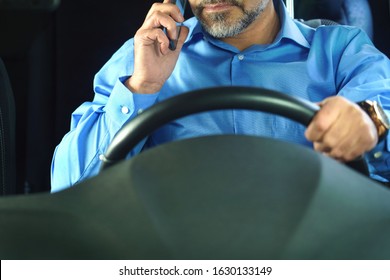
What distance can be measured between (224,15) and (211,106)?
2.42 ft

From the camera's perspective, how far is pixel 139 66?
144cm

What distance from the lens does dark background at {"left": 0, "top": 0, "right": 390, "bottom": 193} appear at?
1913 millimetres

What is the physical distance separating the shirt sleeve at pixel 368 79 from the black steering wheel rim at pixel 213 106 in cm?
45

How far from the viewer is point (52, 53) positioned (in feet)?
6.92

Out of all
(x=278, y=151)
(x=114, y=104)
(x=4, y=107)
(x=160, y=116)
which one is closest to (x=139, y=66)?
(x=114, y=104)

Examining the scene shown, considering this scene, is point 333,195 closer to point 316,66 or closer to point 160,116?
point 160,116

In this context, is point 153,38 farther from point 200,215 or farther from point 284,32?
point 200,215

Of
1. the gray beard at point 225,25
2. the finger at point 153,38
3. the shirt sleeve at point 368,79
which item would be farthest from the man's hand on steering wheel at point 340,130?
the gray beard at point 225,25

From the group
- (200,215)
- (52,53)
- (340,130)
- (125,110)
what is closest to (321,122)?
(340,130)

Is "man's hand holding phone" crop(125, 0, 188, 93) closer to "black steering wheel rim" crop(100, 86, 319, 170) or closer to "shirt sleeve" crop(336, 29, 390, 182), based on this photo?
"shirt sleeve" crop(336, 29, 390, 182)

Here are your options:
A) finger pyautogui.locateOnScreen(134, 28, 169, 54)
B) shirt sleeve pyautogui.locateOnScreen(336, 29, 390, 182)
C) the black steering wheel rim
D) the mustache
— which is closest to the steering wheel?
the black steering wheel rim

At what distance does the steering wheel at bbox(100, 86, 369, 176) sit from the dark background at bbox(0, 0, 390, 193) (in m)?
1.05

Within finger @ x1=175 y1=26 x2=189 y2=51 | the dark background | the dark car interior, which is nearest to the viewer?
the dark car interior

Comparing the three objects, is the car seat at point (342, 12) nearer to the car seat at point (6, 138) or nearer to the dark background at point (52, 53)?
the dark background at point (52, 53)
